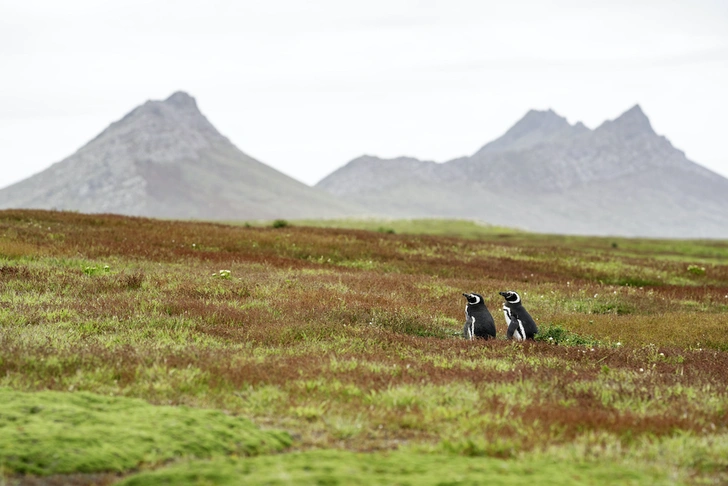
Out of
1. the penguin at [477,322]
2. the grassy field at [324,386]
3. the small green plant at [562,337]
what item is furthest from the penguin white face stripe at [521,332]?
the grassy field at [324,386]

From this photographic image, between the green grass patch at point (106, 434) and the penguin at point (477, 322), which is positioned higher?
the penguin at point (477, 322)

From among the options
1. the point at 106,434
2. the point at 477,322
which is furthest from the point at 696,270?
the point at 106,434

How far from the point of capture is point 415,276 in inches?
1030

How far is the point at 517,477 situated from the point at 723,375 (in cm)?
735

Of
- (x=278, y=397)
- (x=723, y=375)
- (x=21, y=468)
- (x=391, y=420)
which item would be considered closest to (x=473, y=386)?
(x=391, y=420)

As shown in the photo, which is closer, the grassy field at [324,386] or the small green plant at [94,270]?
the grassy field at [324,386]

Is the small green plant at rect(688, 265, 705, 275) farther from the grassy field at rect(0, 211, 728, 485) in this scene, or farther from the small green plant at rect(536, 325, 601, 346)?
the small green plant at rect(536, 325, 601, 346)

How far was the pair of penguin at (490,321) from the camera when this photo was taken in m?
15.3

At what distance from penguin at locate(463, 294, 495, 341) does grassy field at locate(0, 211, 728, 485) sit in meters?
0.38

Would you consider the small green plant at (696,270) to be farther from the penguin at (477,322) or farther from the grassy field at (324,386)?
the penguin at (477,322)

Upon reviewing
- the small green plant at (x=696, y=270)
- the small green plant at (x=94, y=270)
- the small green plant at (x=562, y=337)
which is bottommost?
the small green plant at (x=562, y=337)

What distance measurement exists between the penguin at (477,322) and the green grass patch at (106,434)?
7.86 m

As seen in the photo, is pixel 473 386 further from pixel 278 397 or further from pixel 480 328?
pixel 480 328

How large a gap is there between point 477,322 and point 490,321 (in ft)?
1.01
